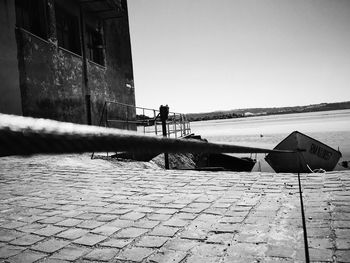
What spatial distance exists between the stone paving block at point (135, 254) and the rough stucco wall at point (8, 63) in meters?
6.77

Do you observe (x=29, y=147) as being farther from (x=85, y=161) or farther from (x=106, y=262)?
(x=85, y=161)

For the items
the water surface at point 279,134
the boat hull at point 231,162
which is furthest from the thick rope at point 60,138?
the boat hull at point 231,162

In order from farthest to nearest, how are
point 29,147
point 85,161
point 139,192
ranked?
1. point 85,161
2. point 139,192
3. point 29,147

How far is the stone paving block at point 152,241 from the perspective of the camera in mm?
2444

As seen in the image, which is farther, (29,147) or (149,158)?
(149,158)

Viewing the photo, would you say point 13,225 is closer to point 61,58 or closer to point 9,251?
point 9,251

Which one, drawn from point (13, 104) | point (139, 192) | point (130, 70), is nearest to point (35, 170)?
point (13, 104)

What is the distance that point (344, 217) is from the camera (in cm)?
278

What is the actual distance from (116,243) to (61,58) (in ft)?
30.7

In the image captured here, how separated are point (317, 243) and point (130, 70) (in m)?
16.1

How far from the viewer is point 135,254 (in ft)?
7.53

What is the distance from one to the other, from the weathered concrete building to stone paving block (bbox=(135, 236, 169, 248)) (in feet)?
22.1

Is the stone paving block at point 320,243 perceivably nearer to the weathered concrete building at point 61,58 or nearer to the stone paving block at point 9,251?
the stone paving block at point 9,251

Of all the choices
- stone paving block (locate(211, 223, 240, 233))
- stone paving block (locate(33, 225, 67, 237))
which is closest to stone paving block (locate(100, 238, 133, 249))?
stone paving block (locate(33, 225, 67, 237))
